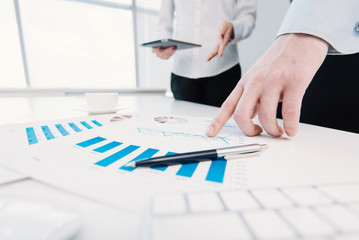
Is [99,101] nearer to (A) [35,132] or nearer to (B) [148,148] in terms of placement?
(A) [35,132]

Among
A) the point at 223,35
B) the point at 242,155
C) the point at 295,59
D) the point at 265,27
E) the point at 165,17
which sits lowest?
the point at 242,155

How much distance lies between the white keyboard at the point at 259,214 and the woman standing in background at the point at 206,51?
0.80m

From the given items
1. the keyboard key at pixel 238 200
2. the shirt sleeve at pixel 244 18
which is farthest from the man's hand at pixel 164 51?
the keyboard key at pixel 238 200

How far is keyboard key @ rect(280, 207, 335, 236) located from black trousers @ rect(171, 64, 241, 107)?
2.68 ft

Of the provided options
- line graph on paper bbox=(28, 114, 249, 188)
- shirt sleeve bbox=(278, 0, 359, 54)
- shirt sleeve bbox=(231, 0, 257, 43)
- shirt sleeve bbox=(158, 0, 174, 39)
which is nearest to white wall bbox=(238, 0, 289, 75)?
shirt sleeve bbox=(231, 0, 257, 43)

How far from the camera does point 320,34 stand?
31 cm

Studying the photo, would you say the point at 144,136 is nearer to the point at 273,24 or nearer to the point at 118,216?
the point at 118,216

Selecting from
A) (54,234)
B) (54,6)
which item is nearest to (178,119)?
(54,234)

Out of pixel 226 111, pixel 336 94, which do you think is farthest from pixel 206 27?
pixel 226 111

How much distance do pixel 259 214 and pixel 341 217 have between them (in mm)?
53

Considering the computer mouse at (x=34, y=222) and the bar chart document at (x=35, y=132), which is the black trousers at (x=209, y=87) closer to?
the bar chart document at (x=35, y=132)

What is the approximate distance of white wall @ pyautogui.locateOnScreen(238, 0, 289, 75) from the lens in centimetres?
175

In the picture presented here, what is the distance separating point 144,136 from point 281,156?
0.21 m

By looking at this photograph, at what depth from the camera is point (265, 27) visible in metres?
1.85
